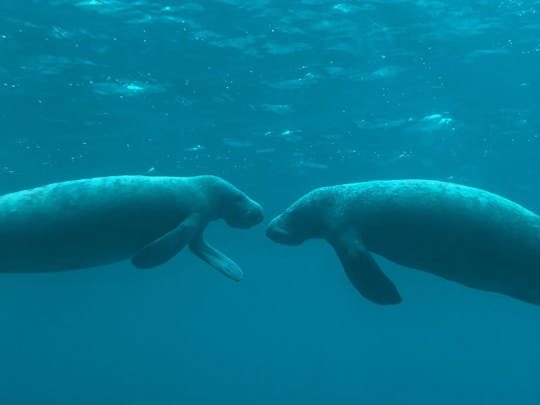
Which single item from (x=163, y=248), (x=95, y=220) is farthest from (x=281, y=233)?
(x=95, y=220)

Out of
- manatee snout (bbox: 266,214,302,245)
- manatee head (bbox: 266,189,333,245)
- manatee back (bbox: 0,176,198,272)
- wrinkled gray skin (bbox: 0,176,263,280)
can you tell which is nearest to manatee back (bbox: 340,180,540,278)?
manatee head (bbox: 266,189,333,245)

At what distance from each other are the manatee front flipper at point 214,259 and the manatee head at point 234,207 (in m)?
0.40

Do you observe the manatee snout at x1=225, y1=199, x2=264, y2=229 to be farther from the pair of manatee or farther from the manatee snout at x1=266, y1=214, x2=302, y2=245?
the manatee snout at x1=266, y1=214, x2=302, y2=245

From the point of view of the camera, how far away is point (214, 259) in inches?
279

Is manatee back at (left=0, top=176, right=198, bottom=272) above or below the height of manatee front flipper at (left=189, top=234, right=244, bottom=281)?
above

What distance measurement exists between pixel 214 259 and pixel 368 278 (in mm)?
1930

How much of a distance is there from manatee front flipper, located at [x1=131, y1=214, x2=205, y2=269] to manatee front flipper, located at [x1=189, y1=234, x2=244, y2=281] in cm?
63

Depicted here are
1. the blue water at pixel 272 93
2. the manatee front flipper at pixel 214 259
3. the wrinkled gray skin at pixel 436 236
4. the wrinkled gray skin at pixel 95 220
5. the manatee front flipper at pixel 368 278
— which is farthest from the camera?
the blue water at pixel 272 93

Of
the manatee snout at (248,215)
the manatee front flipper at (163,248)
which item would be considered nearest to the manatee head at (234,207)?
the manatee snout at (248,215)

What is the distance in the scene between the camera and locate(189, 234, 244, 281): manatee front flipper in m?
6.88

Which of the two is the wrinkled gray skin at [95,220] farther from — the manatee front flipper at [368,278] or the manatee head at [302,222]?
the manatee front flipper at [368,278]

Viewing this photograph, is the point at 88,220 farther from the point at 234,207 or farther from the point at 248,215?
the point at 248,215

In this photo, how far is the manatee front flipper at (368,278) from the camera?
5898mm

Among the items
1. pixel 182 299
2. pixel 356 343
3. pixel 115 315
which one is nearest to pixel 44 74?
pixel 182 299
